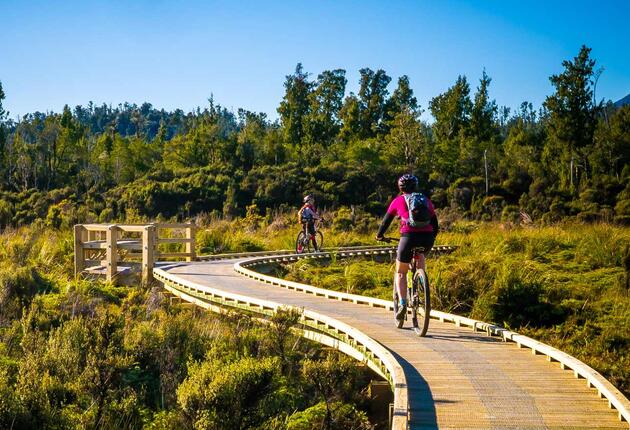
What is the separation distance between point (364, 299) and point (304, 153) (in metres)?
50.1

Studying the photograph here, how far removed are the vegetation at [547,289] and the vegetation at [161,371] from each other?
10.1ft

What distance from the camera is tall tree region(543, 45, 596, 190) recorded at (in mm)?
52188

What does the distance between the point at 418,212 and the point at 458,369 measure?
1900 millimetres

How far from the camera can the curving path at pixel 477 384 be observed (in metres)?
5.87

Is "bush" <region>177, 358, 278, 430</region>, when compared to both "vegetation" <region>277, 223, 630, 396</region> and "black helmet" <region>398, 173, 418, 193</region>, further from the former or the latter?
"vegetation" <region>277, 223, 630, 396</region>

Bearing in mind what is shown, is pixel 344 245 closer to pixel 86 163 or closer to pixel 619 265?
pixel 619 265

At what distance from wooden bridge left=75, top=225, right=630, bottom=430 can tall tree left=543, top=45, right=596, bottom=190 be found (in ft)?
144

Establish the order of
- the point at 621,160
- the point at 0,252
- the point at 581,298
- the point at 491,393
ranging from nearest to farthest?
the point at 491,393 → the point at 581,298 → the point at 0,252 → the point at 621,160

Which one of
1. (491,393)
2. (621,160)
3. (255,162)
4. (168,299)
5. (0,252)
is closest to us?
(491,393)

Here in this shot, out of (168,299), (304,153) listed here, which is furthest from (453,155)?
(168,299)

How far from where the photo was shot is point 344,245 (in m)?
24.0

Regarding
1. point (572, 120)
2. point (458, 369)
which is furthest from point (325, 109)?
point (458, 369)

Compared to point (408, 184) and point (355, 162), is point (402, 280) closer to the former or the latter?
point (408, 184)

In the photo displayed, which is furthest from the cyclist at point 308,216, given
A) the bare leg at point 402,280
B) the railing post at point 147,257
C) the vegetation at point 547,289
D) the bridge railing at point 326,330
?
the bare leg at point 402,280
